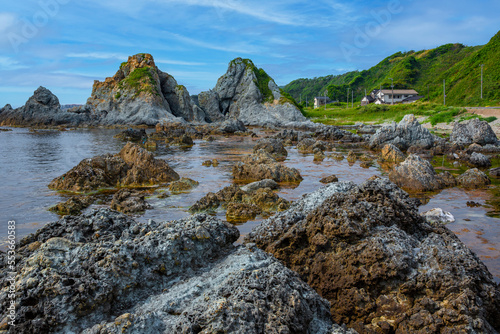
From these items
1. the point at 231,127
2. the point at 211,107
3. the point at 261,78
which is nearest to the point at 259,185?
the point at 231,127

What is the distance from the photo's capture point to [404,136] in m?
26.0

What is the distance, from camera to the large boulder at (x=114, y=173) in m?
11.8

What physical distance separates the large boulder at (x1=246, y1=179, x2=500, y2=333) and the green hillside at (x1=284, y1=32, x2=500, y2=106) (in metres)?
47.3

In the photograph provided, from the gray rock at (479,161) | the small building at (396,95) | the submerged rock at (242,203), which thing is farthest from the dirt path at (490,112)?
the small building at (396,95)

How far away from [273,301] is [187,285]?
93 cm

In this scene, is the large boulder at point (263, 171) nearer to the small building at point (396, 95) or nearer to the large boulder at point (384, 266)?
the large boulder at point (384, 266)

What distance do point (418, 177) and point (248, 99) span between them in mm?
60968

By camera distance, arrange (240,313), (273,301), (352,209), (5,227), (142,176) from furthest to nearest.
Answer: (142,176) → (5,227) → (352,209) → (273,301) → (240,313)

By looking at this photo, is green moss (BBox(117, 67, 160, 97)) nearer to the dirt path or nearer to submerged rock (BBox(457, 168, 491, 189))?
the dirt path

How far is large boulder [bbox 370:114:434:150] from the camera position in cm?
2520

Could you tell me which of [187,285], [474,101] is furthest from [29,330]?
[474,101]

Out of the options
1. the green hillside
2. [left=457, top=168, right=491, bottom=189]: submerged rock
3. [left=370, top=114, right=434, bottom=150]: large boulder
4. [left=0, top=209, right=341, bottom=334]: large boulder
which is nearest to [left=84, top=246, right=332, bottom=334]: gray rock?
[left=0, top=209, right=341, bottom=334]: large boulder

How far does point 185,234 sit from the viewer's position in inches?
166

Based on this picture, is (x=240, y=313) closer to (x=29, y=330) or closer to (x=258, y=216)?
(x=29, y=330)
